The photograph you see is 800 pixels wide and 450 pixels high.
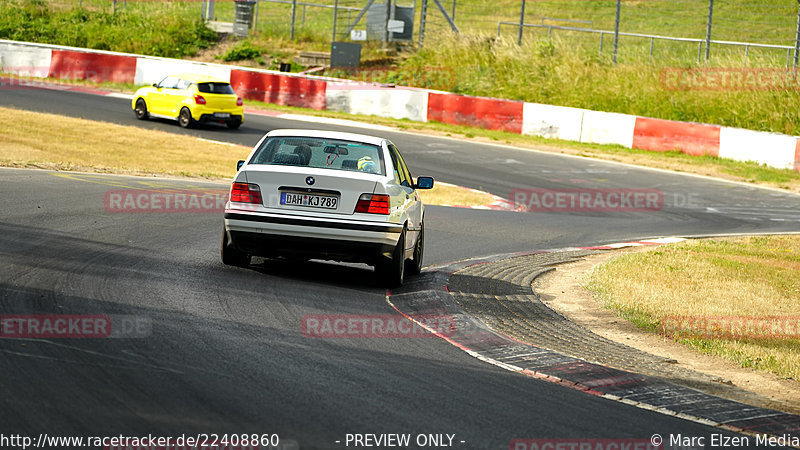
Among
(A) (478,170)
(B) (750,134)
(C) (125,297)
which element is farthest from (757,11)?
(C) (125,297)

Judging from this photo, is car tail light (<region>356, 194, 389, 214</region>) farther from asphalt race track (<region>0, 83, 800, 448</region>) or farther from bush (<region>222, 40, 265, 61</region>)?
bush (<region>222, 40, 265, 61</region>)

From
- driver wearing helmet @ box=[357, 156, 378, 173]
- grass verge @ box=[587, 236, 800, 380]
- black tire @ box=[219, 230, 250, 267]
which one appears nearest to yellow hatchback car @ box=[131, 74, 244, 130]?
grass verge @ box=[587, 236, 800, 380]

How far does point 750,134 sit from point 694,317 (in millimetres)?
17827

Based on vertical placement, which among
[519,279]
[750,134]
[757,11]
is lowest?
[519,279]

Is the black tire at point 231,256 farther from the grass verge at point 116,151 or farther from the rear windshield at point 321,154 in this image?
the grass verge at point 116,151

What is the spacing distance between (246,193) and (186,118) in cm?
1912

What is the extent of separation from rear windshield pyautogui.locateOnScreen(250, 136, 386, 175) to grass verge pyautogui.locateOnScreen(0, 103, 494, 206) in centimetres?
882

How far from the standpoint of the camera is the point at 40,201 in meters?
13.4

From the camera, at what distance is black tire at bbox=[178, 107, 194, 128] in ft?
91.6

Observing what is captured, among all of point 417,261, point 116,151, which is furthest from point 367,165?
point 116,151

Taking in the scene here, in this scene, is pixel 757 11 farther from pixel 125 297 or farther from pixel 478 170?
pixel 125 297

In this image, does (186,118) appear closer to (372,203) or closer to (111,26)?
(111,26)

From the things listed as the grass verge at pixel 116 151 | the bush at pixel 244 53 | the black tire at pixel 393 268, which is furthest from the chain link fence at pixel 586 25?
the black tire at pixel 393 268

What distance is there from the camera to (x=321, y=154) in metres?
10.3
